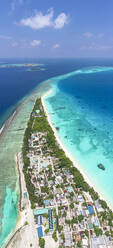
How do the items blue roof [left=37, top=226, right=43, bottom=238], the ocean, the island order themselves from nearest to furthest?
the island, blue roof [left=37, top=226, right=43, bottom=238], the ocean

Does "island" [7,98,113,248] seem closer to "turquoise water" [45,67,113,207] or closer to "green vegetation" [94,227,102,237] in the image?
"green vegetation" [94,227,102,237]

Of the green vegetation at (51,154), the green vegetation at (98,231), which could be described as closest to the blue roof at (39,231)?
the green vegetation at (51,154)

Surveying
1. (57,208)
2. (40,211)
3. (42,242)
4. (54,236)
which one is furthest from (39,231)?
(57,208)

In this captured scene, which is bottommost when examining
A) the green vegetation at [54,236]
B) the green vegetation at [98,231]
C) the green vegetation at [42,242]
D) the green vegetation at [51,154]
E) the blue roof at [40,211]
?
the green vegetation at [42,242]

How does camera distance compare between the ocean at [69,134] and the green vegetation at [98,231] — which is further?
the ocean at [69,134]

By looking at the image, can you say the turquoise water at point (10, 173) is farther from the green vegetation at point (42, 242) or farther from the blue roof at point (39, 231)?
the green vegetation at point (42, 242)

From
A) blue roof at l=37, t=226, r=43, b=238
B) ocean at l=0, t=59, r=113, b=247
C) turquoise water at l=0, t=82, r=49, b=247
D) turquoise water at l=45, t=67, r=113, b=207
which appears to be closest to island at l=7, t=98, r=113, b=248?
blue roof at l=37, t=226, r=43, b=238

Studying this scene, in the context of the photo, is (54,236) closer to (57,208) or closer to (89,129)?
(57,208)

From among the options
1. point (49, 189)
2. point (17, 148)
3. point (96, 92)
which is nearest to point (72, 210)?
point (49, 189)
